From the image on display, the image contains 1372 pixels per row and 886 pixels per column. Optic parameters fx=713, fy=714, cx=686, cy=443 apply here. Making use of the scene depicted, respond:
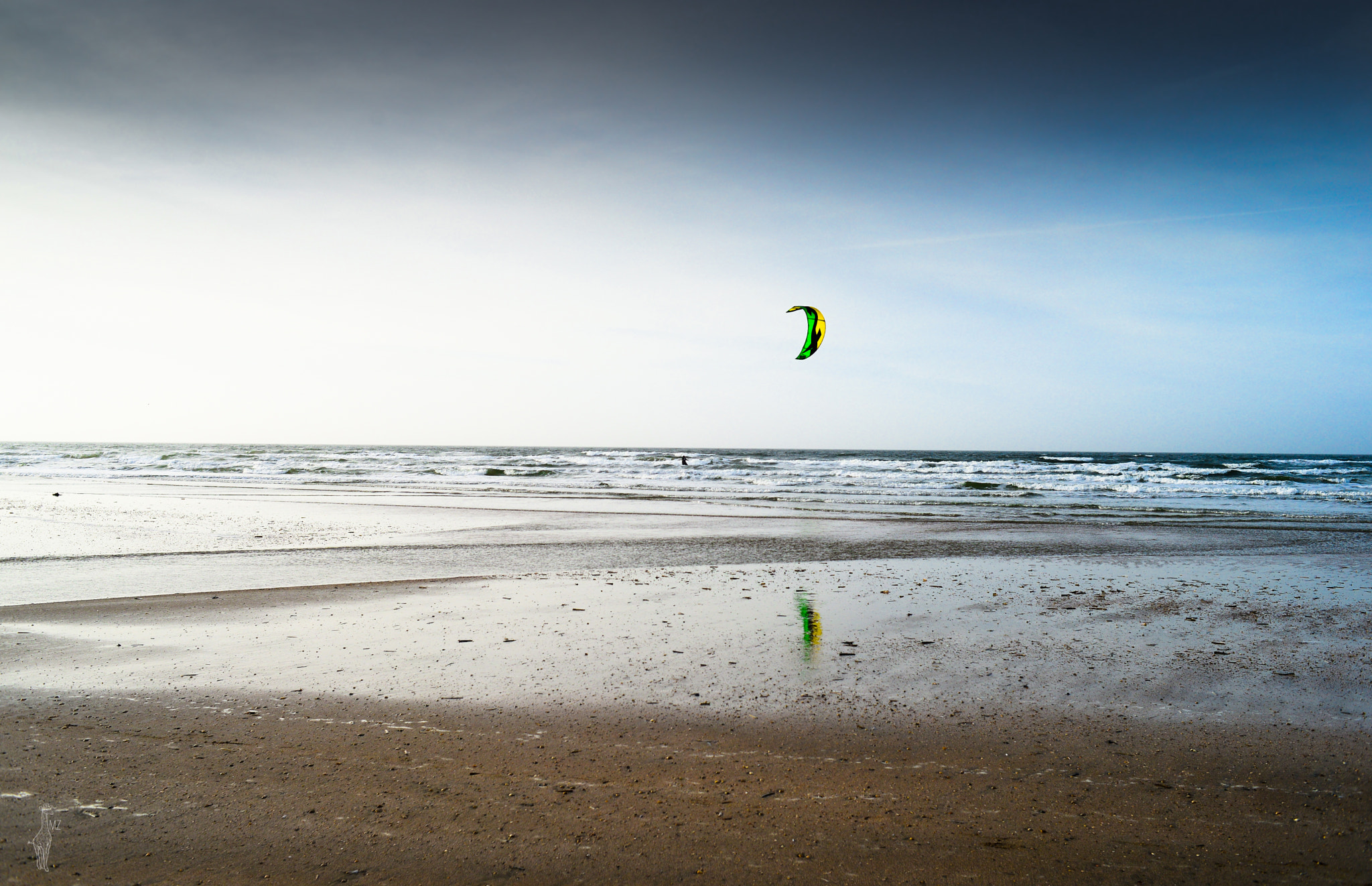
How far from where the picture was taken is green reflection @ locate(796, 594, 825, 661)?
19.2 ft

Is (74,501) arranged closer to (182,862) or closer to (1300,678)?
(182,862)

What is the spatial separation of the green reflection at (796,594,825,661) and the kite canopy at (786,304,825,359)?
983 centimetres

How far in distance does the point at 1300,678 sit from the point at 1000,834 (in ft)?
11.9

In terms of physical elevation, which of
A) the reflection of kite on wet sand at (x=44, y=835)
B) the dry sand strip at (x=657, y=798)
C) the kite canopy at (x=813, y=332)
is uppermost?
the kite canopy at (x=813, y=332)

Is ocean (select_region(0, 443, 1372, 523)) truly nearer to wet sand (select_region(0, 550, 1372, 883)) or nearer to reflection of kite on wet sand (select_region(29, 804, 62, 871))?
wet sand (select_region(0, 550, 1372, 883))

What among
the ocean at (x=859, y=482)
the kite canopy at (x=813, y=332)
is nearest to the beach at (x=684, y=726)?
the kite canopy at (x=813, y=332)

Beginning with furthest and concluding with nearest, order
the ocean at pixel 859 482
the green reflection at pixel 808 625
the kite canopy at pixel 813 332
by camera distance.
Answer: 1. the ocean at pixel 859 482
2. the kite canopy at pixel 813 332
3. the green reflection at pixel 808 625

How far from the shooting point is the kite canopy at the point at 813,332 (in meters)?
16.6

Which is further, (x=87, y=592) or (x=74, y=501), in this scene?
(x=74, y=501)

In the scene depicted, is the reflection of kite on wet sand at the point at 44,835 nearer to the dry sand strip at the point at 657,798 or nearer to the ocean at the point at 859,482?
the dry sand strip at the point at 657,798

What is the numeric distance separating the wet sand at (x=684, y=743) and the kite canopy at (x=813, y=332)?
10327 millimetres

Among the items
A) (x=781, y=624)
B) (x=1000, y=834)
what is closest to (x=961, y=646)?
(x=781, y=624)

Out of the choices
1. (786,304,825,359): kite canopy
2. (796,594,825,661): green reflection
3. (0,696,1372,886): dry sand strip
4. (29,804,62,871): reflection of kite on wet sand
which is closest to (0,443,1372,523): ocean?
(786,304,825,359): kite canopy

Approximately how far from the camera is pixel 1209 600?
7660 mm
